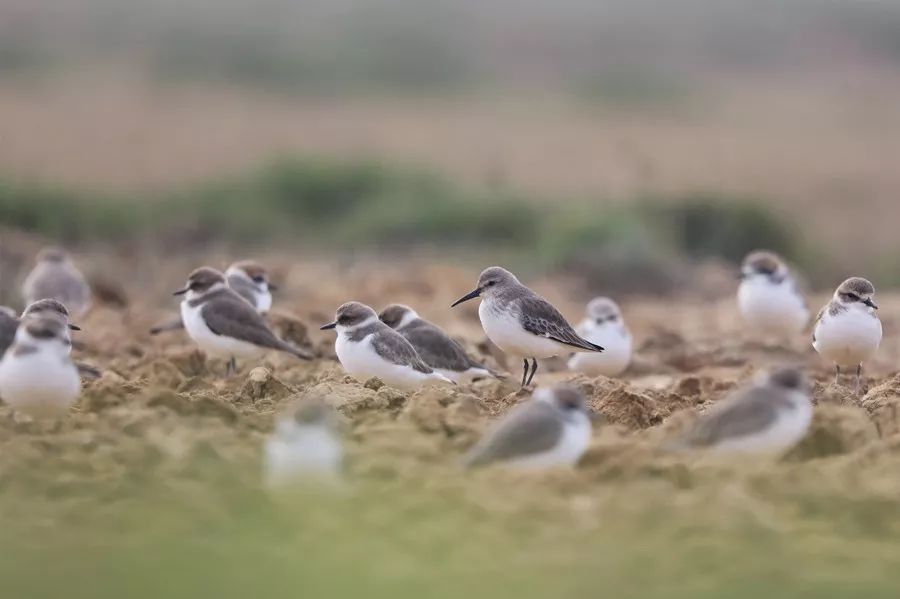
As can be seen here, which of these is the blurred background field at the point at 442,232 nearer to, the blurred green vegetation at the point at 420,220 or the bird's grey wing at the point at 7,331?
the blurred green vegetation at the point at 420,220

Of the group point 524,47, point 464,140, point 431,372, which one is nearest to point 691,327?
point 431,372

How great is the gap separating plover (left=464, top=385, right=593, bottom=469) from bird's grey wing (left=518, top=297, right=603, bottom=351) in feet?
10.5

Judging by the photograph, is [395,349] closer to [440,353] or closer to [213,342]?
[440,353]

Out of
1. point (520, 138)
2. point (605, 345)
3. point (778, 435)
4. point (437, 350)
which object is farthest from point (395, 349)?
point (520, 138)

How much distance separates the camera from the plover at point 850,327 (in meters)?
11.3

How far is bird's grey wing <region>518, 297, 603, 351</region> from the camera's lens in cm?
1095

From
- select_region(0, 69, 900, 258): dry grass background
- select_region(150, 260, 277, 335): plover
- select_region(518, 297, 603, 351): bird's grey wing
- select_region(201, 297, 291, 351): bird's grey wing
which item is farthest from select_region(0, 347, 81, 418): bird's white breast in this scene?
select_region(0, 69, 900, 258): dry grass background

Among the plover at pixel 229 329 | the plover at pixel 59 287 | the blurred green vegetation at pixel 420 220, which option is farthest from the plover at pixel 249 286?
the blurred green vegetation at pixel 420 220

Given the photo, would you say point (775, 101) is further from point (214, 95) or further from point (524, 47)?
point (214, 95)

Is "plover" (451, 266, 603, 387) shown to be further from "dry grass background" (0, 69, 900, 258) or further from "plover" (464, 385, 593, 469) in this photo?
"dry grass background" (0, 69, 900, 258)

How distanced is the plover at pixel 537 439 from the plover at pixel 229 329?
4121 mm

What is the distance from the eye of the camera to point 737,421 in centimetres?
766

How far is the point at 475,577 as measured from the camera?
6371 mm

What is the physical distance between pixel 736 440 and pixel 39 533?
3.44 meters
